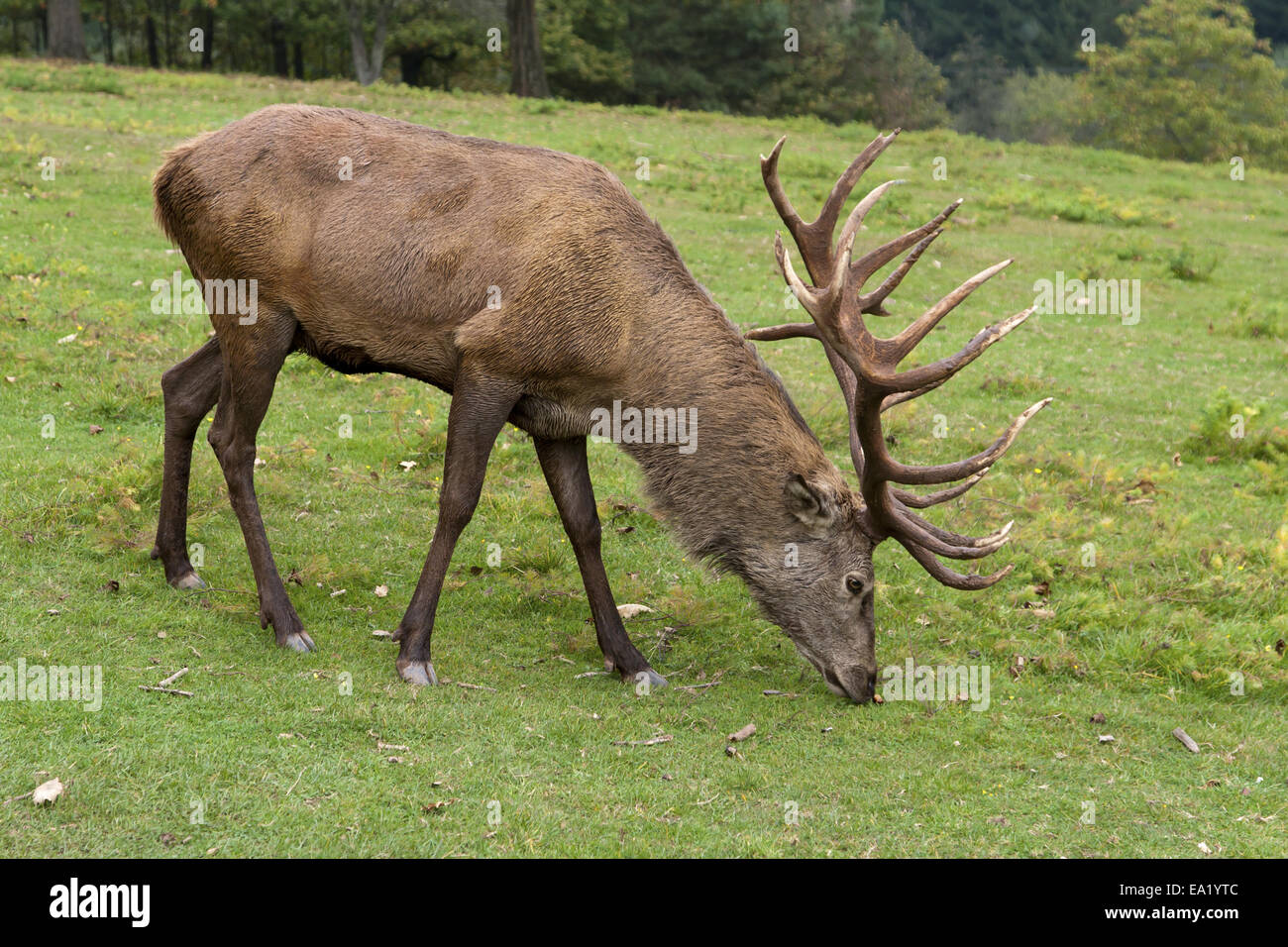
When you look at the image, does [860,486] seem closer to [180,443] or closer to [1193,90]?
[180,443]

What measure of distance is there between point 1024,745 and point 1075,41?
62.6 m

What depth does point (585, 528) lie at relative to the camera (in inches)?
276

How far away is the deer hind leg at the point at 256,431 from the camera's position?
22.0 ft

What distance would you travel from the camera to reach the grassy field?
5328mm

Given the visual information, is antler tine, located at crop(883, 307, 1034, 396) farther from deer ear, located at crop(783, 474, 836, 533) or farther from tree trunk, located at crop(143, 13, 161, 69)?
tree trunk, located at crop(143, 13, 161, 69)

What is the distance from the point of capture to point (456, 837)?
5.04 meters

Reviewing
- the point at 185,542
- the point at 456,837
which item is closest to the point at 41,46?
the point at 185,542

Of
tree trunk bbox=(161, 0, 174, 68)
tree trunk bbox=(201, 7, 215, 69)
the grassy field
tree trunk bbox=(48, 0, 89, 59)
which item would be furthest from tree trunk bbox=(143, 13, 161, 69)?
the grassy field

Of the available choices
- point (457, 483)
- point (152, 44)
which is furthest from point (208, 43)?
point (457, 483)

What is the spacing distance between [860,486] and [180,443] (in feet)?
12.4

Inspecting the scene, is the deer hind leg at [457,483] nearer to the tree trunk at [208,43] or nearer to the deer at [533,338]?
the deer at [533,338]

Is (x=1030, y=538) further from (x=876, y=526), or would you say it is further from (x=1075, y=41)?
(x=1075, y=41)

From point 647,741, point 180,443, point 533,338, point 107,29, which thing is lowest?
point 647,741

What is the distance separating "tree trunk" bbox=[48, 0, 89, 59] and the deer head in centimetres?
2611
